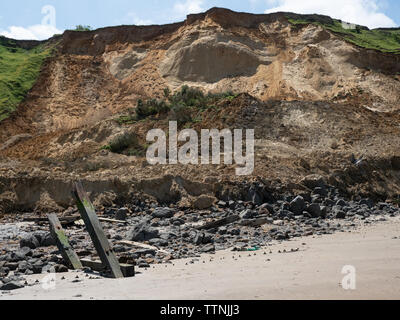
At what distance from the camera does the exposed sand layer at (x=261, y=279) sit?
3.94 metres

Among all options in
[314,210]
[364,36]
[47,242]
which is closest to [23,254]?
→ [47,242]

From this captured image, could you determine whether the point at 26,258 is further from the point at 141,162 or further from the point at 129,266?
the point at 141,162

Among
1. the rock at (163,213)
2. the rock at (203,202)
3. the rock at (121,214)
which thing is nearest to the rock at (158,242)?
the rock at (163,213)

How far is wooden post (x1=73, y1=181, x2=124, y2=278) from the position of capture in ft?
18.1

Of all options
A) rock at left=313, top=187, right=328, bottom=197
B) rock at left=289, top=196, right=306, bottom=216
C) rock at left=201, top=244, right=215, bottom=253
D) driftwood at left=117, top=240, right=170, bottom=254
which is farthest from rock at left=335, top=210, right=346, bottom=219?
driftwood at left=117, top=240, right=170, bottom=254

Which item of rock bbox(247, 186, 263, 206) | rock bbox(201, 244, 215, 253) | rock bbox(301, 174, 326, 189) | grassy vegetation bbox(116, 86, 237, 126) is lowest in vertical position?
rock bbox(201, 244, 215, 253)

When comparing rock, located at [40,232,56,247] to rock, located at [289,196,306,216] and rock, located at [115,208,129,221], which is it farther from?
rock, located at [289,196,306,216]

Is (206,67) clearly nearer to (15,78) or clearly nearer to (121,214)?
(15,78)

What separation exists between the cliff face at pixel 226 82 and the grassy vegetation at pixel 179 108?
4.66ft

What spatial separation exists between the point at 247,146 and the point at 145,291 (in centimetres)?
1510

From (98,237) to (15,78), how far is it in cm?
3472

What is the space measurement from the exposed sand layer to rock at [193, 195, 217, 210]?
5.83 m

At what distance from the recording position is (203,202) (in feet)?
43.4

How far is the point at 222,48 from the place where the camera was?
3694 centimetres
